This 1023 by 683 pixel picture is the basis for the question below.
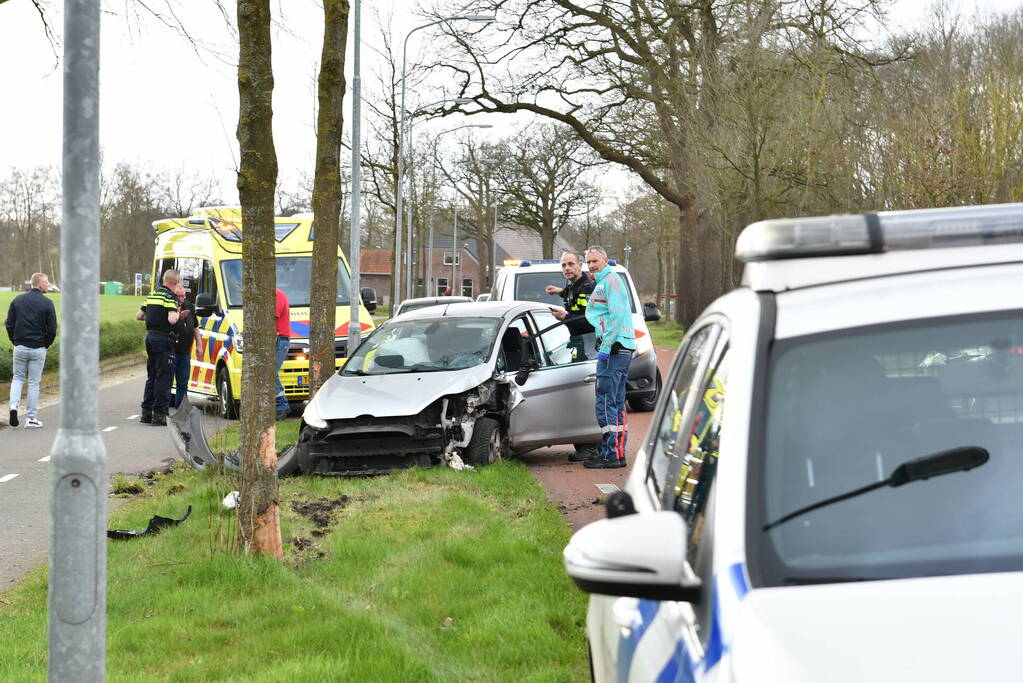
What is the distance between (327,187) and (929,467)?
12.0m

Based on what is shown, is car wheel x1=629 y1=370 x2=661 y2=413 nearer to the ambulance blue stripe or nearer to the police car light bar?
the ambulance blue stripe

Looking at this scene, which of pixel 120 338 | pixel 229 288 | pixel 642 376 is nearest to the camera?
pixel 642 376

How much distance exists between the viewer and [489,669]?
17.2ft

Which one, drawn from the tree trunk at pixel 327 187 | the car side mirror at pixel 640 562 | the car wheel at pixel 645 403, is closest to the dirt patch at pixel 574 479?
the car wheel at pixel 645 403

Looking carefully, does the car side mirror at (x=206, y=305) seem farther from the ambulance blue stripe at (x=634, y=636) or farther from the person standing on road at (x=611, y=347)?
the ambulance blue stripe at (x=634, y=636)

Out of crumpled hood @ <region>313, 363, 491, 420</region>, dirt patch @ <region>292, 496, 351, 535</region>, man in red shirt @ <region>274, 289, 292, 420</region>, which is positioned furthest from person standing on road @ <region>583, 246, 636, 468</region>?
man in red shirt @ <region>274, 289, 292, 420</region>

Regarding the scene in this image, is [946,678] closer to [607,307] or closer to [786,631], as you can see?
[786,631]

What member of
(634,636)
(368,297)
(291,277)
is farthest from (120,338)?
(634,636)

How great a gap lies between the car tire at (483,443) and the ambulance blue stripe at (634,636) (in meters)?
8.02

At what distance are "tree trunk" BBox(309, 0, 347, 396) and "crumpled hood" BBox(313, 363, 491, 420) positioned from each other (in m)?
3.16

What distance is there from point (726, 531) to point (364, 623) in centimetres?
366

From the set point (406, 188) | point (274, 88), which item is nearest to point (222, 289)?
point (274, 88)

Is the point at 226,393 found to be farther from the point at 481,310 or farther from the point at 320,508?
the point at 320,508

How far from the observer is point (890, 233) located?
2.56 meters
